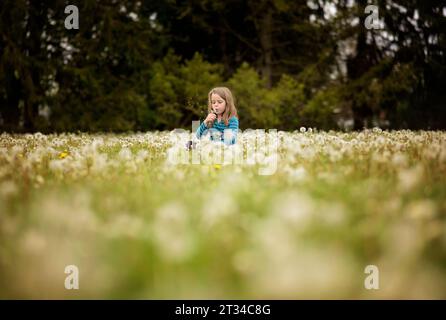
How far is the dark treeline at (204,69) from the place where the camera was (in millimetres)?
16812

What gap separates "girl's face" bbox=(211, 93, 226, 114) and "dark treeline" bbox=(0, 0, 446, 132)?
8.30 meters

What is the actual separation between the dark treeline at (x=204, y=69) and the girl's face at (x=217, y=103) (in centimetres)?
830

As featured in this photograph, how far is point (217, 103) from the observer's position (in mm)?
7496

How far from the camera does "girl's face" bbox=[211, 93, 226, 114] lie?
7411 mm

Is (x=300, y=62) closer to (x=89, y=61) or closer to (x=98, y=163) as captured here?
(x=89, y=61)

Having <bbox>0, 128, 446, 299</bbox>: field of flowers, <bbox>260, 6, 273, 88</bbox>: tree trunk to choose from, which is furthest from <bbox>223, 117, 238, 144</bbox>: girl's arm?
<bbox>260, 6, 273, 88</bbox>: tree trunk

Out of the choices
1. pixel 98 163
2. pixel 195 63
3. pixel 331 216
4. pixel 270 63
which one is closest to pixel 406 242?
pixel 331 216

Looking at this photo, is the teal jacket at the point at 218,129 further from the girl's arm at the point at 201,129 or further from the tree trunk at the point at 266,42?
the tree trunk at the point at 266,42

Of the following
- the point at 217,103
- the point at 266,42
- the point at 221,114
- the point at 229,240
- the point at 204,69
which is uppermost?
the point at 266,42

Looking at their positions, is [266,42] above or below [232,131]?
above

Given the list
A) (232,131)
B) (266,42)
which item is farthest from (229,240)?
(266,42)

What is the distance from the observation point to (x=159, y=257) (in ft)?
6.16

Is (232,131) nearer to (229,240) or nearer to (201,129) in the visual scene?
(201,129)

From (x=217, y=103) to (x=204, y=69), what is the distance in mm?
10727
